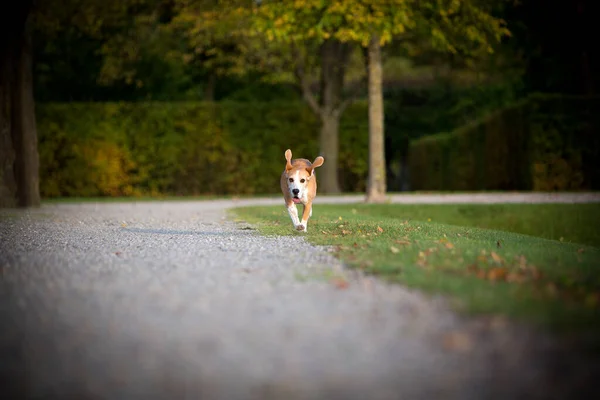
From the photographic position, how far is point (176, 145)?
27.6 metres

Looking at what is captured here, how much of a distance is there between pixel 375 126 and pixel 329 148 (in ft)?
19.8

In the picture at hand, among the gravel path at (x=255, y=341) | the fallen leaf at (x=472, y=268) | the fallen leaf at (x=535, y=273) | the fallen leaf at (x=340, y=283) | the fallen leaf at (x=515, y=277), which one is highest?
the fallen leaf at (x=472, y=268)

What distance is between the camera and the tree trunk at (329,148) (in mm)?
25922

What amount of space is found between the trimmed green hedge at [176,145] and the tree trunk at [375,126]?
26.6ft

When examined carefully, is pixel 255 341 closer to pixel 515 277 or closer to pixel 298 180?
pixel 515 277

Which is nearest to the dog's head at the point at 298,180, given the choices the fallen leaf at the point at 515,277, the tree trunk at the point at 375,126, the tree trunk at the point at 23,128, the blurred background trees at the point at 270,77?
the fallen leaf at the point at 515,277

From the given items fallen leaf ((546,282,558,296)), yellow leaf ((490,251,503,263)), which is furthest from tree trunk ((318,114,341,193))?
fallen leaf ((546,282,558,296))

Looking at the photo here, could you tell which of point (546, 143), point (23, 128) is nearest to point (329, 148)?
point (546, 143)

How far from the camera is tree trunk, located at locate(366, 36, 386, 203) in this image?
19906mm

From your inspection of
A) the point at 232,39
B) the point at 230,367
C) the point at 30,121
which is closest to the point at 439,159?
the point at 232,39

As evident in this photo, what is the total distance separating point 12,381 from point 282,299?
1983mm

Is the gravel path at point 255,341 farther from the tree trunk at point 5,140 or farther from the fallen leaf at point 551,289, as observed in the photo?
the tree trunk at point 5,140

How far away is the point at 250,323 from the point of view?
446cm

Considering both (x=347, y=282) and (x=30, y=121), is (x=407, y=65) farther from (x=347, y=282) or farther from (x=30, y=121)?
(x=347, y=282)
